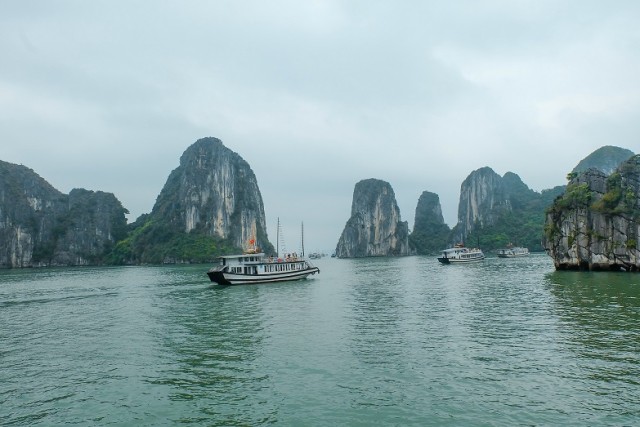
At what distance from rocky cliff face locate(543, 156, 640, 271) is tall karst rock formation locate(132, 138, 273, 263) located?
125289mm

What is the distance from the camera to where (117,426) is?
11.1 m

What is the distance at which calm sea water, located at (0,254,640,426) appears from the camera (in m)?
11.6

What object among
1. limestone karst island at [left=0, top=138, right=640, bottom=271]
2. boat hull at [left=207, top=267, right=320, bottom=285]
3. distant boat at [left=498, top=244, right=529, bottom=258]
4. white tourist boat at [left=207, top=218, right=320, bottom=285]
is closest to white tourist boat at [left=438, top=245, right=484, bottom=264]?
distant boat at [left=498, top=244, right=529, bottom=258]

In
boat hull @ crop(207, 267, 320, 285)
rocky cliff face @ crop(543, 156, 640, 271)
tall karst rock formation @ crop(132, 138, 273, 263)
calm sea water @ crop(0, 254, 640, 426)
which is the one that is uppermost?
tall karst rock formation @ crop(132, 138, 273, 263)

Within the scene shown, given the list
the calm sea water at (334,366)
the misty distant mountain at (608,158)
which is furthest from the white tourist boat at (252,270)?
the misty distant mountain at (608,158)

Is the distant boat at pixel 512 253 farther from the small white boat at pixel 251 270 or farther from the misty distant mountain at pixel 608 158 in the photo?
the small white boat at pixel 251 270

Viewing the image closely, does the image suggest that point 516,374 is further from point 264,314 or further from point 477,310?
point 264,314

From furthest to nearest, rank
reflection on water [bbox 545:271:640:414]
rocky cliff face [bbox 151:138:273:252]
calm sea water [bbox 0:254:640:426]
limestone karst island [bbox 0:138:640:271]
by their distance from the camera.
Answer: rocky cliff face [bbox 151:138:273:252]
limestone karst island [bbox 0:138:640:271]
reflection on water [bbox 545:271:640:414]
calm sea water [bbox 0:254:640:426]

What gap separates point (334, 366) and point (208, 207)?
523 feet

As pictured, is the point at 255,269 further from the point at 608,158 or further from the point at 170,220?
the point at 608,158

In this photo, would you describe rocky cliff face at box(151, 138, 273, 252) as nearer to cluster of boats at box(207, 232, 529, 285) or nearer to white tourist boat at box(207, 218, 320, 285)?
cluster of boats at box(207, 232, 529, 285)

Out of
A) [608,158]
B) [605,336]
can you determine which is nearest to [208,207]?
[608,158]

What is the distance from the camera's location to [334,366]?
1578cm

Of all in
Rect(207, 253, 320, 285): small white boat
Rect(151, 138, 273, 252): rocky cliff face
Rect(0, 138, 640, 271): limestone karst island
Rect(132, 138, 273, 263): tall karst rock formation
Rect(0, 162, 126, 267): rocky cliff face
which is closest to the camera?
Rect(207, 253, 320, 285): small white boat
